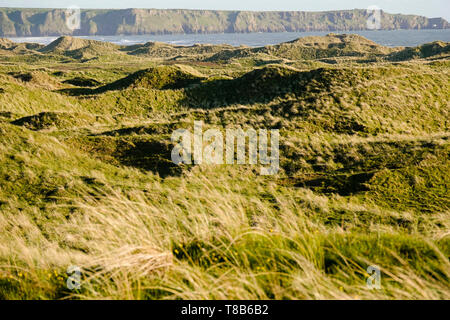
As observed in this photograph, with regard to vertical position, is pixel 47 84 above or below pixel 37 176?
above

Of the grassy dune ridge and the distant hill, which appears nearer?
the grassy dune ridge

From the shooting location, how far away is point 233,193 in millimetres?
9625

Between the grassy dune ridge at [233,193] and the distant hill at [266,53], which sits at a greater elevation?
the distant hill at [266,53]

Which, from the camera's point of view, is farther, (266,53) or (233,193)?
(266,53)

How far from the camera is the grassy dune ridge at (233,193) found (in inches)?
146

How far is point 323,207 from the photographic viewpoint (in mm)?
11094

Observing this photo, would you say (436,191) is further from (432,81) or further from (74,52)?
(74,52)

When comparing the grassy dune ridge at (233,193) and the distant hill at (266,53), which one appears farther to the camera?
the distant hill at (266,53)

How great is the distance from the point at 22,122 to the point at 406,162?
25.5m

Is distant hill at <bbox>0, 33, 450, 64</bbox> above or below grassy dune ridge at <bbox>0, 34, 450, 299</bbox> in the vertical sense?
above

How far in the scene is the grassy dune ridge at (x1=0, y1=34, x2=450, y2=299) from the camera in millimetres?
3707

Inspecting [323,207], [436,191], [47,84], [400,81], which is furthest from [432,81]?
[47,84]

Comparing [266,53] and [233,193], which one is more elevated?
[266,53]
